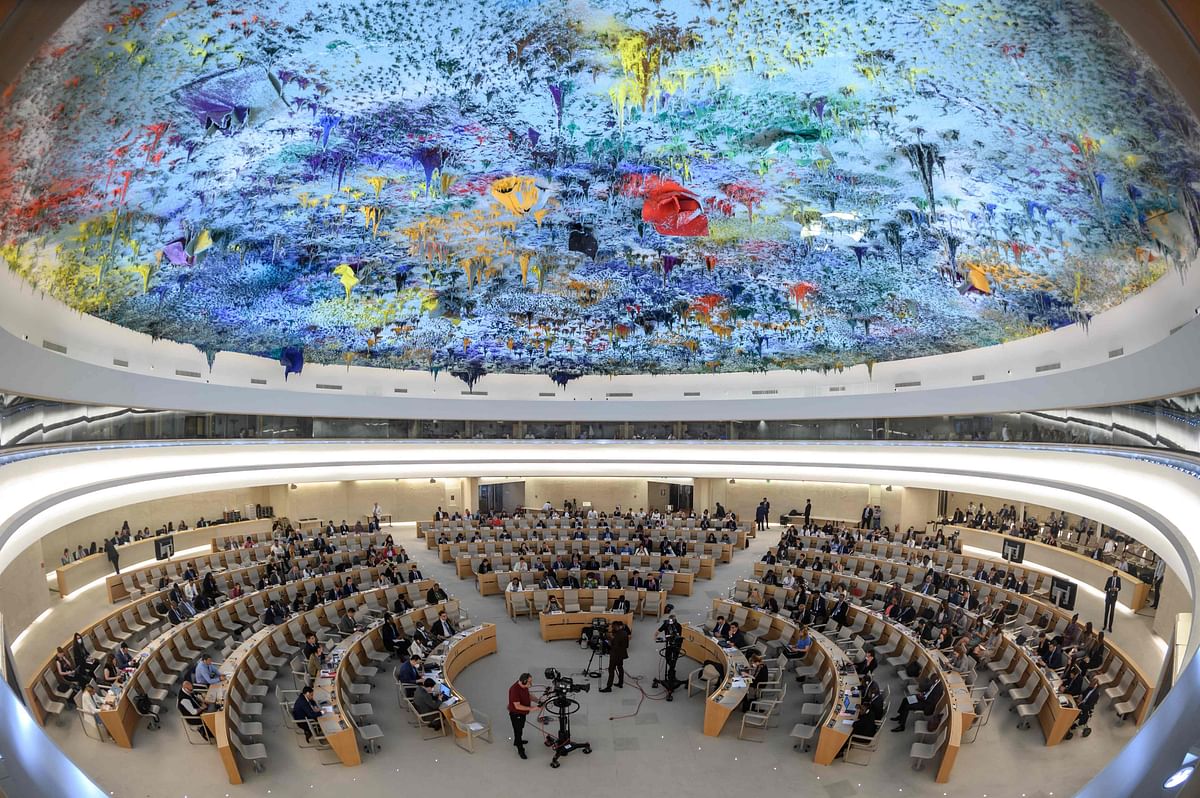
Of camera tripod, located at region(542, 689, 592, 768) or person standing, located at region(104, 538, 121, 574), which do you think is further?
person standing, located at region(104, 538, 121, 574)

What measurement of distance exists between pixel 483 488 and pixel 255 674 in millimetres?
20508

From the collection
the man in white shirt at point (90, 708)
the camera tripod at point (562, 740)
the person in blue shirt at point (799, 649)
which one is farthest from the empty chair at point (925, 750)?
the man in white shirt at point (90, 708)

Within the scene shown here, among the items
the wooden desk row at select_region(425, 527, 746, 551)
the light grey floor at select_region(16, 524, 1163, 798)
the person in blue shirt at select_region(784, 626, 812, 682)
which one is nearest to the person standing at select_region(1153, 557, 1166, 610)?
the light grey floor at select_region(16, 524, 1163, 798)

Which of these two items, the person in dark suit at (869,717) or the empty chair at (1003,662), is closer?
the person in dark suit at (869,717)

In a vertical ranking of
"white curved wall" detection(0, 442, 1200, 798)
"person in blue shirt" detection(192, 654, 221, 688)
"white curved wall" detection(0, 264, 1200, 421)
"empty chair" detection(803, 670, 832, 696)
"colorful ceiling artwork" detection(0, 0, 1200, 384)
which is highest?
"colorful ceiling artwork" detection(0, 0, 1200, 384)

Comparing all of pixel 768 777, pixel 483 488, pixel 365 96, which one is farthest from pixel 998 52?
pixel 483 488

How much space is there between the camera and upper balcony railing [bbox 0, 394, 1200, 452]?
452 inches

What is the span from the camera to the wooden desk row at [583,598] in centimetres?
1744

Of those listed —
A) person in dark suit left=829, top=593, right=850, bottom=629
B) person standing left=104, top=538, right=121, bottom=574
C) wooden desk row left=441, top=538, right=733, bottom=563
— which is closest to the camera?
person in dark suit left=829, top=593, right=850, bottom=629

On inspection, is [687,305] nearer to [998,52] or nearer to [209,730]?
[998,52]

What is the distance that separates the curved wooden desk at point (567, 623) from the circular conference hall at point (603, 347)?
0.35 ft

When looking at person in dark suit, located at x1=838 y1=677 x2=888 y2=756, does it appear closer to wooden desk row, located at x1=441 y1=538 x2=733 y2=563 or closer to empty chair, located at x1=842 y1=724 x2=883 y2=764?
empty chair, located at x1=842 y1=724 x2=883 y2=764

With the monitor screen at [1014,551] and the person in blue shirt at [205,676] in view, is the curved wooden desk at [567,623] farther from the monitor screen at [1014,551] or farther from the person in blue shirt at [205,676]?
the monitor screen at [1014,551]

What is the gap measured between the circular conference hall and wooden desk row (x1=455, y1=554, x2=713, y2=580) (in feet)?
0.64
